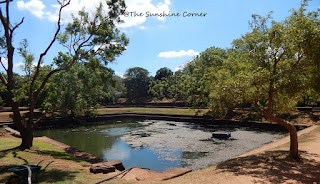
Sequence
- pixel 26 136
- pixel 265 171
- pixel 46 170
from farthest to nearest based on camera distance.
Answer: pixel 26 136
pixel 46 170
pixel 265 171

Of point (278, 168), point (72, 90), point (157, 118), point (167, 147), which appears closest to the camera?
point (278, 168)

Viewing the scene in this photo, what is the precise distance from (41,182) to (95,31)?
27.6 feet

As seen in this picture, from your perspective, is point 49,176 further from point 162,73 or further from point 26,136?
point 162,73

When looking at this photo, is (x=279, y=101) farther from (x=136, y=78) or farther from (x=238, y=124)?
(x=136, y=78)

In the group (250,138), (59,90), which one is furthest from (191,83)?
(59,90)

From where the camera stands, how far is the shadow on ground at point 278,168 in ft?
23.7

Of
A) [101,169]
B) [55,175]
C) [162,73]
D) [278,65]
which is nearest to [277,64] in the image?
[278,65]

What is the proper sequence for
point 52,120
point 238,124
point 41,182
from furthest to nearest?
point 52,120
point 238,124
point 41,182

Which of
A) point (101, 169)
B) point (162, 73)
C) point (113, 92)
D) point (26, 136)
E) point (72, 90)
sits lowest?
point (101, 169)

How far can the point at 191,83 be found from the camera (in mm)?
33688

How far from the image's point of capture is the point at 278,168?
27.0ft

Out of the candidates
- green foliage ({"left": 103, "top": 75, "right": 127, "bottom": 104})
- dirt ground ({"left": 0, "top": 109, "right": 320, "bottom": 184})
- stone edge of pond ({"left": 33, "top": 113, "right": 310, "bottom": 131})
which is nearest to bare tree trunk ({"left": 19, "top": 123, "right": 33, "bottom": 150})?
dirt ground ({"left": 0, "top": 109, "right": 320, "bottom": 184})

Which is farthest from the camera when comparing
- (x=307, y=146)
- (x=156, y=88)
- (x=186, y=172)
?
(x=156, y=88)

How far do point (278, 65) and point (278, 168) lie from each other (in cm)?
407
